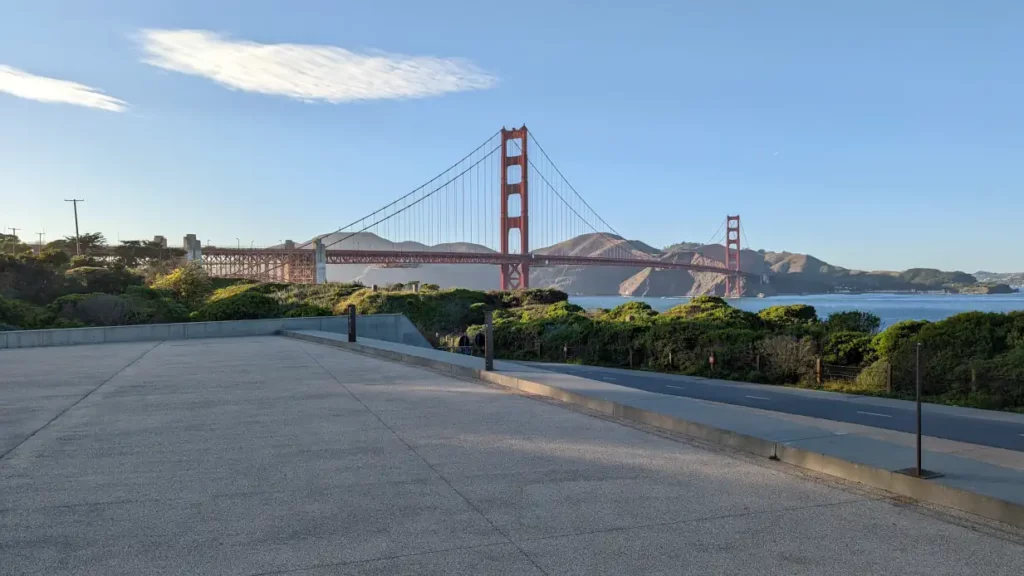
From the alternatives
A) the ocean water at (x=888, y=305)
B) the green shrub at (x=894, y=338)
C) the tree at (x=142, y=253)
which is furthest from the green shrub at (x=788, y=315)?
the tree at (x=142, y=253)

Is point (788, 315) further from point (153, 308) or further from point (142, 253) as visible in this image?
point (142, 253)

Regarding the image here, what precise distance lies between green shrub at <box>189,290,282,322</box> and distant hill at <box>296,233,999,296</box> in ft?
168

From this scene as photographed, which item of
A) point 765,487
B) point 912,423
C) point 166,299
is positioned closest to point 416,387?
point 765,487

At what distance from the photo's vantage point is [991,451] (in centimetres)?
726

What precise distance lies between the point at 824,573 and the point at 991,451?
4016mm

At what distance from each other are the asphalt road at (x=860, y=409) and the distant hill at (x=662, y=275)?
211 ft

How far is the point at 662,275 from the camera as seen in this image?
137m

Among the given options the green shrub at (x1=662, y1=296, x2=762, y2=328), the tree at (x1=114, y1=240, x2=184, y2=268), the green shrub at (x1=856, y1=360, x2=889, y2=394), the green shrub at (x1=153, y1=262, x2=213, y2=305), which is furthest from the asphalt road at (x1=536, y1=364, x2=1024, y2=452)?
the tree at (x1=114, y1=240, x2=184, y2=268)

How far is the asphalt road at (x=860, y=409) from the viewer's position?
42.7ft

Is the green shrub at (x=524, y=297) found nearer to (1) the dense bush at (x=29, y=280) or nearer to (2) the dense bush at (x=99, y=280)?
(2) the dense bush at (x=99, y=280)

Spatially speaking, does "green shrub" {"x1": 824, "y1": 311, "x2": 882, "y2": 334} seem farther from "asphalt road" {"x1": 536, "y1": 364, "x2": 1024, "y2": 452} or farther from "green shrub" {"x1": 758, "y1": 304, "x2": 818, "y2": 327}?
"asphalt road" {"x1": 536, "y1": 364, "x2": 1024, "y2": 452}

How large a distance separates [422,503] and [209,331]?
80.9 ft

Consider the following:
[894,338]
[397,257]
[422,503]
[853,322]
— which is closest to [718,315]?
[853,322]

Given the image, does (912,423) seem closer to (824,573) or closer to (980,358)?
(980,358)
